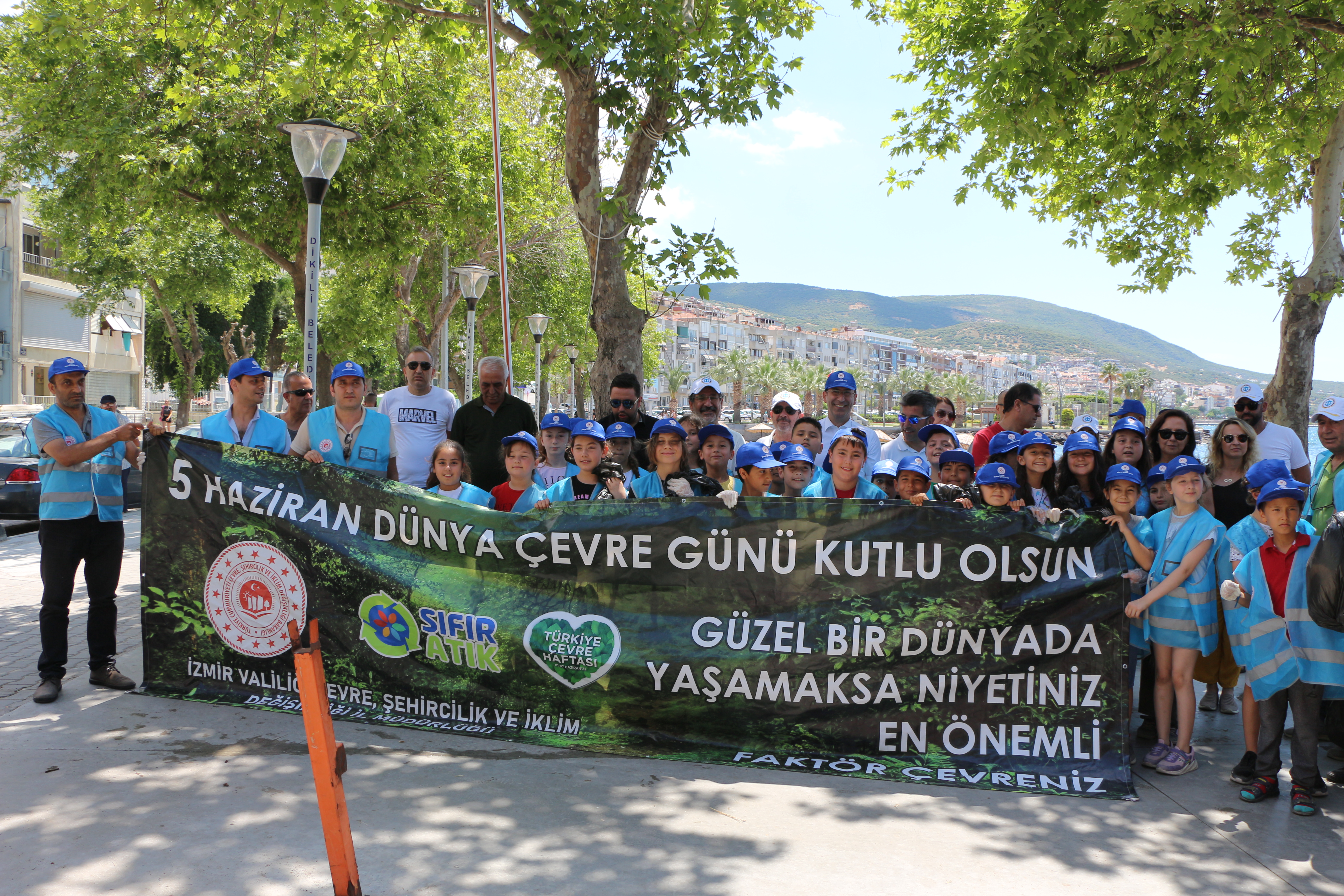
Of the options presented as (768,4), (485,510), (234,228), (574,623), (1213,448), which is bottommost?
Answer: (574,623)

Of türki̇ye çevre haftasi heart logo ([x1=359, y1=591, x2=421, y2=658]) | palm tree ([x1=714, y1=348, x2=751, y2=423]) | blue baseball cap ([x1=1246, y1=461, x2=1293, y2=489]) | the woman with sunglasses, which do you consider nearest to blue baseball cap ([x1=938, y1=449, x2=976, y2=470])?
the woman with sunglasses

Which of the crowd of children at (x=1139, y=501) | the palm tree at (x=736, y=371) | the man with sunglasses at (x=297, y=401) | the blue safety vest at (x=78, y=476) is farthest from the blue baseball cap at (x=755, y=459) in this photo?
the palm tree at (x=736, y=371)

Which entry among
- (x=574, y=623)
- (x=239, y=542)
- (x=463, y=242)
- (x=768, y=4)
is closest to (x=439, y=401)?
(x=239, y=542)

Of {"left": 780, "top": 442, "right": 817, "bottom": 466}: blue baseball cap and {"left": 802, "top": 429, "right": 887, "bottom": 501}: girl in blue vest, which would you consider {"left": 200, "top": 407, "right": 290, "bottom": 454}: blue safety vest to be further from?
{"left": 802, "top": 429, "right": 887, "bottom": 501}: girl in blue vest

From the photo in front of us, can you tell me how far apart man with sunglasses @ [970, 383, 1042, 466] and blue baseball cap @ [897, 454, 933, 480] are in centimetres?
133

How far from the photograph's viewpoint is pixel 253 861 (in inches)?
143

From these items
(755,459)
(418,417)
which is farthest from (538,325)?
(755,459)

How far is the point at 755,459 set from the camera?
5824mm

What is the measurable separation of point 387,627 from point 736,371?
147639 millimetres

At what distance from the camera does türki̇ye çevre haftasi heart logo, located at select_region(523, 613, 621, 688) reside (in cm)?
505

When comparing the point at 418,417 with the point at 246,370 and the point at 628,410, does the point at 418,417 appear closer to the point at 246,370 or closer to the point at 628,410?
the point at 246,370

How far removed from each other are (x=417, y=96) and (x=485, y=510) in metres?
10.2

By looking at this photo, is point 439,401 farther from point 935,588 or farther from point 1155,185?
point 1155,185

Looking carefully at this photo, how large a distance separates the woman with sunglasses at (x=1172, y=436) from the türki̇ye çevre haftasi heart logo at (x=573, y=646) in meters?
3.81
